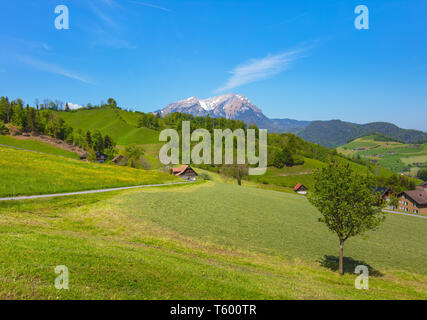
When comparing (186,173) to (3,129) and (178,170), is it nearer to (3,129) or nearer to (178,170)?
(178,170)

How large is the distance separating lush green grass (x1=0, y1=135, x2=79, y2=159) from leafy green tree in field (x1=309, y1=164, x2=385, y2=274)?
500 feet

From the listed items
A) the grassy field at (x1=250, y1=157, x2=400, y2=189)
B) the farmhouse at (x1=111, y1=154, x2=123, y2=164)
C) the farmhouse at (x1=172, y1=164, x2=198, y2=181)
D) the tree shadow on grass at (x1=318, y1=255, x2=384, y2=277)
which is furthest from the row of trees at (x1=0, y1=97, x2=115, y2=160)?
the tree shadow on grass at (x1=318, y1=255, x2=384, y2=277)

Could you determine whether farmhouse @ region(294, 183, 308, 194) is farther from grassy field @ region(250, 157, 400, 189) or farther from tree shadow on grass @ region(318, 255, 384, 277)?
tree shadow on grass @ region(318, 255, 384, 277)

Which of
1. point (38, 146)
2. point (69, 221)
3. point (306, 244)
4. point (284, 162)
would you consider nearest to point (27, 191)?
point (69, 221)

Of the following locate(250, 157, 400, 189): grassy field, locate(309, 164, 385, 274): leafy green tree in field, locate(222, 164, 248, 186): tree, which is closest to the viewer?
locate(309, 164, 385, 274): leafy green tree in field

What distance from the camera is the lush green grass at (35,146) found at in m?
134

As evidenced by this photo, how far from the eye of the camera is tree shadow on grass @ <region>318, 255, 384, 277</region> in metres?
27.3

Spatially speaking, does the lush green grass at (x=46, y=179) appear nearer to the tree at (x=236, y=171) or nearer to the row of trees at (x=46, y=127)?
the tree at (x=236, y=171)

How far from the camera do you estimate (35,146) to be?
137750mm

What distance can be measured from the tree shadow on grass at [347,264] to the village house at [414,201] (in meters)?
117

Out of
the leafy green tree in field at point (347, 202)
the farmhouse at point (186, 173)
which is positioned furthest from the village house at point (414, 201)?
the leafy green tree in field at point (347, 202)

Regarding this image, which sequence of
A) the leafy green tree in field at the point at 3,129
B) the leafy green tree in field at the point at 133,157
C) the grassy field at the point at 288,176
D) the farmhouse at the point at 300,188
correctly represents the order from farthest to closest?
the grassy field at the point at 288,176
the farmhouse at the point at 300,188
the leafy green tree in field at the point at 3,129
the leafy green tree in field at the point at 133,157
